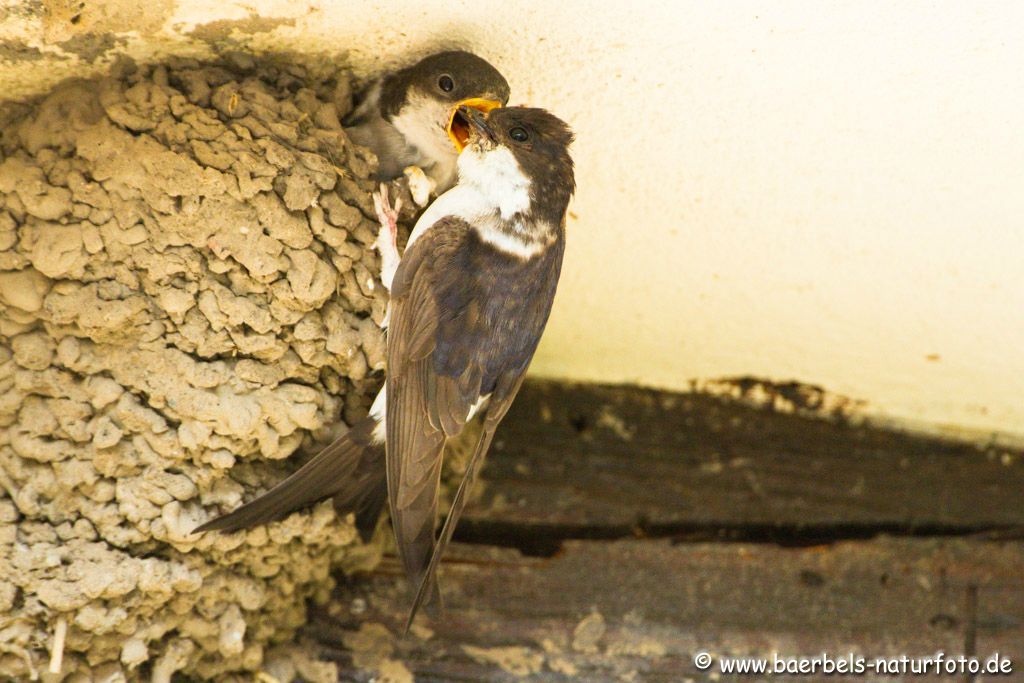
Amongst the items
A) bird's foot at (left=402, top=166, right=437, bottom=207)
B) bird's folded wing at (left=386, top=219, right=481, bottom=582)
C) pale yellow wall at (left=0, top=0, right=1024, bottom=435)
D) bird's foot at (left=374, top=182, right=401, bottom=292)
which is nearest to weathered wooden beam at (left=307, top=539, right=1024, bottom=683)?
bird's folded wing at (left=386, top=219, right=481, bottom=582)

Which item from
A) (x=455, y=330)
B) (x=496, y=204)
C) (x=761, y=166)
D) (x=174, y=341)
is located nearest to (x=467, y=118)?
(x=496, y=204)

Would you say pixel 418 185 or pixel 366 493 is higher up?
pixel 418 185

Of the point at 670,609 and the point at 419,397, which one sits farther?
the point at 670,609

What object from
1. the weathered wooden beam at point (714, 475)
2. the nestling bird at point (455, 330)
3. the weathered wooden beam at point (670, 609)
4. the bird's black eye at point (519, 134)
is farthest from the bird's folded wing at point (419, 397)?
the weathered wooden beam at point (714, 475)

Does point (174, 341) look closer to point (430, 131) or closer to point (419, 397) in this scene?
point (419, 397)

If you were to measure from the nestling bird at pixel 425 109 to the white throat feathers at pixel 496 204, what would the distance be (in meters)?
0.12

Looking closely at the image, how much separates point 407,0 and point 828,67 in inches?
32.0

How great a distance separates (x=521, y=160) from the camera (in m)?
3.06

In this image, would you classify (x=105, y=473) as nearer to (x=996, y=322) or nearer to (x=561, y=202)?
(x=561, y=202)

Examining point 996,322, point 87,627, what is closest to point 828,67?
point 996,322

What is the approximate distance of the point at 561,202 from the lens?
3.09m

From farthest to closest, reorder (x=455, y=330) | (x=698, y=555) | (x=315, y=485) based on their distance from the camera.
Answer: (x=698, y=555) → (x=455, y=330) → (x=315, y=485)

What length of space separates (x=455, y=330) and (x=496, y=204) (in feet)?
1.17

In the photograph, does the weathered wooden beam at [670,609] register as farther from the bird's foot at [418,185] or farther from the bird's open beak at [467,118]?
the bird's open beak at [467,118]
